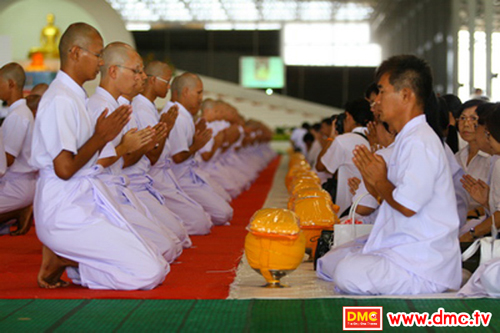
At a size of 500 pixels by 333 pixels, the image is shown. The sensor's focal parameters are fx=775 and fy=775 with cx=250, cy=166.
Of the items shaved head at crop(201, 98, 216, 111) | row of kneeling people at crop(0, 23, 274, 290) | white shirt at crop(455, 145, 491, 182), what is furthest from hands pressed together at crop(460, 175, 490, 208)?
shaved head at crop(201, 98, 216, 111)

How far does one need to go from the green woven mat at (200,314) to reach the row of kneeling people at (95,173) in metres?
0.39

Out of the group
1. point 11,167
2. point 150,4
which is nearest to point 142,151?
point 11,167

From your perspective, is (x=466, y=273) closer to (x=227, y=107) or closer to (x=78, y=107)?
(x=78, y=107)

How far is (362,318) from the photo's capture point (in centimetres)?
335

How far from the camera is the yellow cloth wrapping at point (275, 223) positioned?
13.6ft

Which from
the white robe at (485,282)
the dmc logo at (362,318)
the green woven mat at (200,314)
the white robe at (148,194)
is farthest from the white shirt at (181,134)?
the dmc logo at (362,318)

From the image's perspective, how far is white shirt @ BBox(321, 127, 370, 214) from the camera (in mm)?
6375

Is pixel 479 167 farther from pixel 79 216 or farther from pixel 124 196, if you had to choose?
pixel 79 216

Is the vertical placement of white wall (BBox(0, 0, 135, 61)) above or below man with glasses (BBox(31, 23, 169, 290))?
above

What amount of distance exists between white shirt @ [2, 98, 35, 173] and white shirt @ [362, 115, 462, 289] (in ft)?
13.1

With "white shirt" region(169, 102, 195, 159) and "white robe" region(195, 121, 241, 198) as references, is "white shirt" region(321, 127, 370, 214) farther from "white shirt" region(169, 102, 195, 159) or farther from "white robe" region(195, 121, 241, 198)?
"white robe" region(195, 121, 241, 198)

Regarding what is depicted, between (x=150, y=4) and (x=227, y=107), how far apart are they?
19.3 meters

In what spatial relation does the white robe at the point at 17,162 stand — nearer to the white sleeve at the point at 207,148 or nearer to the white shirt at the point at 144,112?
the white shirt at the point at 144,112

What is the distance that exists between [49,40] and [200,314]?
16.8 m
